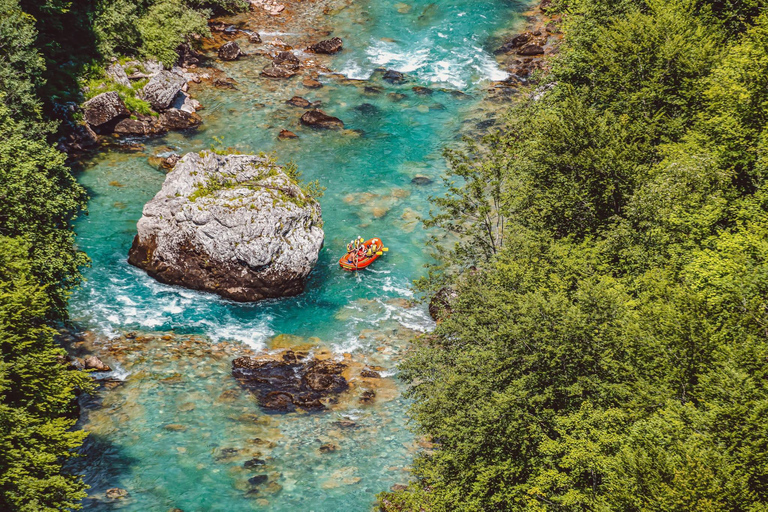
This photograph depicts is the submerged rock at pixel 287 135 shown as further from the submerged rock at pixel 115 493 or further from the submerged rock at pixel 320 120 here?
the submerged rock at pixel 115 493

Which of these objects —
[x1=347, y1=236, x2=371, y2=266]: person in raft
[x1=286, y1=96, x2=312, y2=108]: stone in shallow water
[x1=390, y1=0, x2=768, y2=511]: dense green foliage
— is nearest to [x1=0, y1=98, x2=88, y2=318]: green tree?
[x1=347, y1=236, x2=371, y2=266]: person in raft

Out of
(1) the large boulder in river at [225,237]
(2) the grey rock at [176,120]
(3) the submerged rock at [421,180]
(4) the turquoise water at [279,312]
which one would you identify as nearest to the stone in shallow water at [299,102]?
(4) the turquoise water at [279,312]

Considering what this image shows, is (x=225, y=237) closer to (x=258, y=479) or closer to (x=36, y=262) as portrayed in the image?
(x=36, y=262)

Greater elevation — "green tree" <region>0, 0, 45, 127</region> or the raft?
"green tree" <region>0, 0, 45, 127</region>

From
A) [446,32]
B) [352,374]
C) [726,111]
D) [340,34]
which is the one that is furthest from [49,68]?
[726,111]

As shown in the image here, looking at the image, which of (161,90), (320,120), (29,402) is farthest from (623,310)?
(161,90)

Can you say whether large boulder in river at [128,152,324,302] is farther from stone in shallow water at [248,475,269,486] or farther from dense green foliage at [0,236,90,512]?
stone in shallow water at [248,475,269,486]
